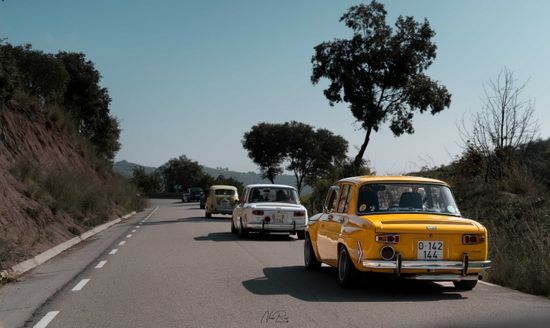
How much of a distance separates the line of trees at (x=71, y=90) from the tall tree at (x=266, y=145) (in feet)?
93.4

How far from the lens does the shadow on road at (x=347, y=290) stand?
8.86 metres

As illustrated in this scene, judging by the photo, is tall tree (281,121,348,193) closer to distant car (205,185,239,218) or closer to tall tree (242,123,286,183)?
tall tree (242,123,286,183)

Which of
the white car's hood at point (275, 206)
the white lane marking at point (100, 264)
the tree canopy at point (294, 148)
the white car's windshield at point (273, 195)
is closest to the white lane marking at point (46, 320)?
the white lane marking at point (100, 264)

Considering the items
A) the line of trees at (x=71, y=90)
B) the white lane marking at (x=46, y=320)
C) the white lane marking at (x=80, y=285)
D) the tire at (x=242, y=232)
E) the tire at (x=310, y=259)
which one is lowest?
the white lane marking at (x=46, y=320)

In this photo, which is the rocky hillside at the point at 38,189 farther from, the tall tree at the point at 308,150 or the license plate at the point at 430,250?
the tall tree at the point at 308,150

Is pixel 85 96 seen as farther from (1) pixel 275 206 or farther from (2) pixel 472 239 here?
(2) pixel 472 239

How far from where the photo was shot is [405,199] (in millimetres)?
9828

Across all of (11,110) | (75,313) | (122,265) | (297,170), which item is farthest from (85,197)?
(297,170)

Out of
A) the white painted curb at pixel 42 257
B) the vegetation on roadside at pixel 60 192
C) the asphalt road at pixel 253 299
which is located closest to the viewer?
the asphalt road at pixel 253 299

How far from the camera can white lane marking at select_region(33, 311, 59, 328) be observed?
720cm

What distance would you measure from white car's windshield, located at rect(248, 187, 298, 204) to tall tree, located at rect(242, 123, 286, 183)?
5994 centimetres

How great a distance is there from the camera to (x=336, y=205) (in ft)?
35.3

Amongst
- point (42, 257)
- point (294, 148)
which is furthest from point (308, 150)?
point (42, 257)

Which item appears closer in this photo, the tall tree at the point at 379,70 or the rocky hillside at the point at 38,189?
the rocky hillside at the point at 38,189
